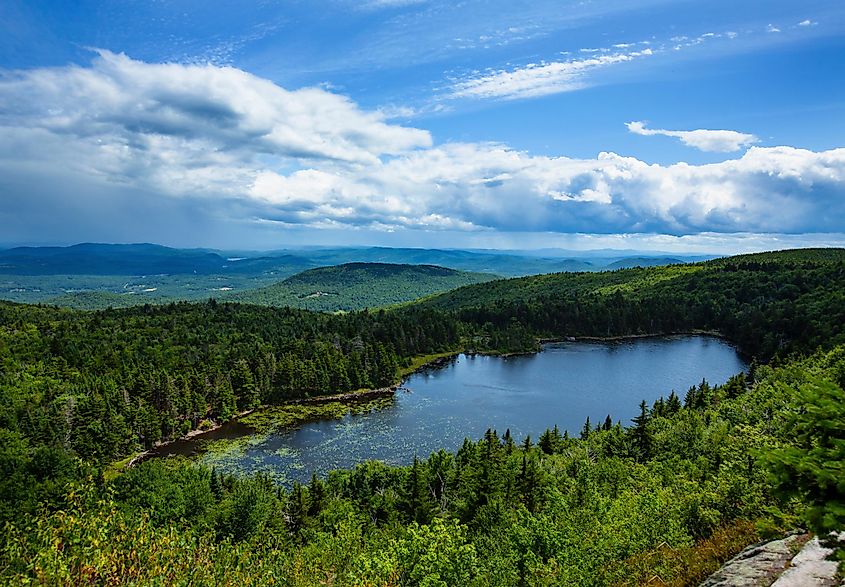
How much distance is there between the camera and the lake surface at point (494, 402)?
3679 inches

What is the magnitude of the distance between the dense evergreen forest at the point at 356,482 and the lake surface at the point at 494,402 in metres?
14.1

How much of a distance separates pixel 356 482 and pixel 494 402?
65203 mm

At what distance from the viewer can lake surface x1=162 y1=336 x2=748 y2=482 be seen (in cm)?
9344

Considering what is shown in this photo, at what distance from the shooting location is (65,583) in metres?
15.9

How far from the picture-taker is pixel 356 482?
63.6 metres

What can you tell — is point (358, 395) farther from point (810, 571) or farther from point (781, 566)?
point (810, 571)

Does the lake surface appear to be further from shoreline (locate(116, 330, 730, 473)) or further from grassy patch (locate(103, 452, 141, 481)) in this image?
grassy patch (locate(103, 452, 141, 481))

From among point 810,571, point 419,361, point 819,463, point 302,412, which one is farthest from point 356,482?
point 419,361

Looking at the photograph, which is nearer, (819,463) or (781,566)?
(819,463)

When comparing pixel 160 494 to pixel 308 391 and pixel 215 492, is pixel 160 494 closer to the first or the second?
pixel 215 492

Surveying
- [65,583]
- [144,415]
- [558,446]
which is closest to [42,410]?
[144,415]

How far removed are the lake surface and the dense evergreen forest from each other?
46.3ft

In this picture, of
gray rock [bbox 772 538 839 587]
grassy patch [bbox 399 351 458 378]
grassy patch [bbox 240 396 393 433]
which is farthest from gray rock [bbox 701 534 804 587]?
grassy patch [bbox 399 351 458 378]

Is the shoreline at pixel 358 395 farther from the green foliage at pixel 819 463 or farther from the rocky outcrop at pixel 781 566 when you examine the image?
the green foliage at pixel 819 463
